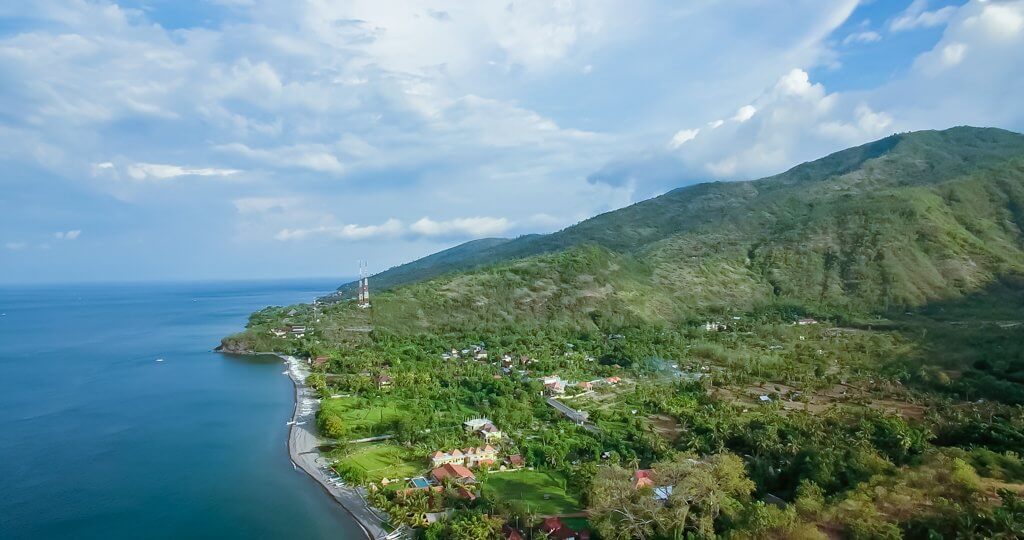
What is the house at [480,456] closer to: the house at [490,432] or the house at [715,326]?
the house at [490,432]

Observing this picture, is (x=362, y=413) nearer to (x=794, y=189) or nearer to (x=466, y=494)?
(x=466, y=494)

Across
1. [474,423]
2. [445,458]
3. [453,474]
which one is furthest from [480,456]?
[474,423]

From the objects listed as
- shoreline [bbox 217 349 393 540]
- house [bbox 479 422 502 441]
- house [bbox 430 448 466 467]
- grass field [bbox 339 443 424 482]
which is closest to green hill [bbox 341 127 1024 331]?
shoreline [bbox 217 349 393 540]

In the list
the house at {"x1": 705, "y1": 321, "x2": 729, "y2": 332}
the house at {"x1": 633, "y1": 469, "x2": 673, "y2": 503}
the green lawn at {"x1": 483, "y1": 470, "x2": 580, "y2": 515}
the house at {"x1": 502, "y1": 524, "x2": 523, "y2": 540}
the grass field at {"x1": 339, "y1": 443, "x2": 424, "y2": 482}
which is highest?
the house at {"x1": 633, "y1": 469, "x2": 673, "y2": 503}

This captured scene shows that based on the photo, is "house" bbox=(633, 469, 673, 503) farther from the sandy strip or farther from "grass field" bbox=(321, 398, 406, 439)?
"grass field" bbox=(321, 398, 406, 439)

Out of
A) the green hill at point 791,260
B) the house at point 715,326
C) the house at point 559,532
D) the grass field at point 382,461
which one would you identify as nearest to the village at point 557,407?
the house at point 559,532

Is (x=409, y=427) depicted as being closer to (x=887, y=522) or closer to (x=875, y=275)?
(x=887, y=522)
